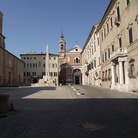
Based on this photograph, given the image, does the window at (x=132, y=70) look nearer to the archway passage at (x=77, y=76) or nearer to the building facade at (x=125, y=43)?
the building facade at (x=125, y=43)

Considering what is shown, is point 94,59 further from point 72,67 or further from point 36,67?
point 36,67

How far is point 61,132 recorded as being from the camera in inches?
177

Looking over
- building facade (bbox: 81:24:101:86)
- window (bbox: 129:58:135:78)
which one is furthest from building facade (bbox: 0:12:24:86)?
window (bbox: 129:58:135:78)

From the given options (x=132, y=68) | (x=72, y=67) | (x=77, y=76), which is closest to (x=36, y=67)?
(x=72, y=67)

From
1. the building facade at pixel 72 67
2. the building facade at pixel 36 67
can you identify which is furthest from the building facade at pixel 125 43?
the building facade at pixel 72 67

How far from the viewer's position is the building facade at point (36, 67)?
203 ft

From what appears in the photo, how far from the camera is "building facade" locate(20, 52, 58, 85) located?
61.8 metres

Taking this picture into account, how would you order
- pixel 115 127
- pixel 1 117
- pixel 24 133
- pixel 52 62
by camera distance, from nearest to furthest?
pixel 24 133 < pixel 115 127 < pixel 1 117 < pixel 52 62

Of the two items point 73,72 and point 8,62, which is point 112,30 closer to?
point 8,62

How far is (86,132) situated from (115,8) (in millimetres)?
23551

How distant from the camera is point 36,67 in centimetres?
6238

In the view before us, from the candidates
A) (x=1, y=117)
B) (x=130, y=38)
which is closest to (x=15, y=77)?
(x=130, y=38)

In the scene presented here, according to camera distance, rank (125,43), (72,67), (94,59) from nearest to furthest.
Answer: (125,43) < (94,59) < (72,67)

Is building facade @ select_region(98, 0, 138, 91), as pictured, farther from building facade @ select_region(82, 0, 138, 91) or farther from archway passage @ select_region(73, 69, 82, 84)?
archway passage @ select_region(73, 69, 82, 84)
